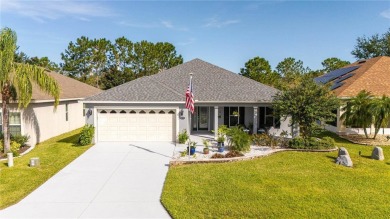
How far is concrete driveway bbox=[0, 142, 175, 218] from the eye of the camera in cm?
827

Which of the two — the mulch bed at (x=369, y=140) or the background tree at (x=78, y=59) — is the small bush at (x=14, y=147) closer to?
the mulch bed at (x=369, y=140)

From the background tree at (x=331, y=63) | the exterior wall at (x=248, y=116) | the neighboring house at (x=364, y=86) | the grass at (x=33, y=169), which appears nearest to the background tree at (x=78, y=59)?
the grass at (x=33, y=169)

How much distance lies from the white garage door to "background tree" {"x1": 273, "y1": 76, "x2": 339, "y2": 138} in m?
7.72

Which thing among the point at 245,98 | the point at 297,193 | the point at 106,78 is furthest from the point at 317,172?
the point at 106,78

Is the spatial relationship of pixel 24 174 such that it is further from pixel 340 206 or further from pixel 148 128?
pixel 340 206

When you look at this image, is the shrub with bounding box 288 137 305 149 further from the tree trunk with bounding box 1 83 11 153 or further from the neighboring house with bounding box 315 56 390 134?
the tree trunk with bounding box 1 83 11 153

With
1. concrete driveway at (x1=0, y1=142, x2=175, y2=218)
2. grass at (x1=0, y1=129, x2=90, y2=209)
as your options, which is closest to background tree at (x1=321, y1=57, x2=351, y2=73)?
concrete driveway at (x1=0, y1=142, x2=175, y2=218)

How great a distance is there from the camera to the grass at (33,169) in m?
9.69

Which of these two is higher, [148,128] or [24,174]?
[148,128]

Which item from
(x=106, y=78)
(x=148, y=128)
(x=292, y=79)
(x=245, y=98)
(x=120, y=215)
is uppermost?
(x=106, y=78)

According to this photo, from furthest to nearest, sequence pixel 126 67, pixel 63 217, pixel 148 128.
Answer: pixel 126 67 < pixel 148 128 < pixel 63 217

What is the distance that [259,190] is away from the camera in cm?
987

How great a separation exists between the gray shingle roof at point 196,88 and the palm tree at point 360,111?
5.48 m

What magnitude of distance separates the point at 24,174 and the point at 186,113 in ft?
32.5
